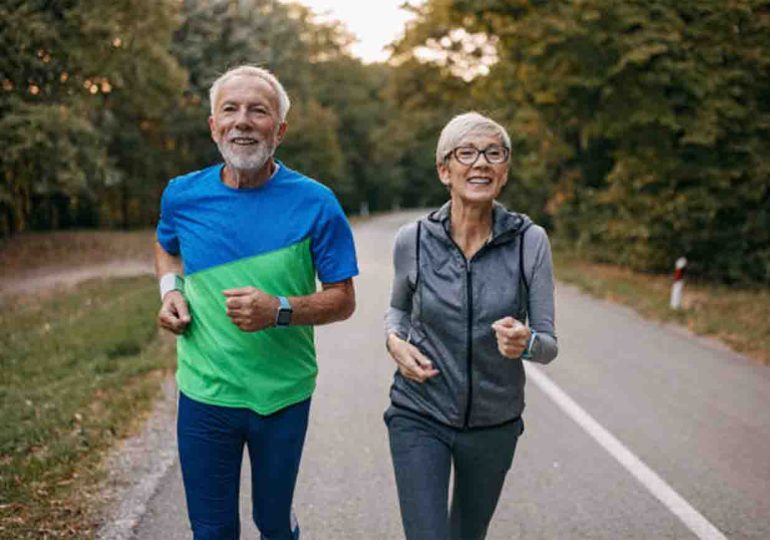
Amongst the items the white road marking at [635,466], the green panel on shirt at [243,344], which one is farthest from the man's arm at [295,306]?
the white road marking at [635,466]

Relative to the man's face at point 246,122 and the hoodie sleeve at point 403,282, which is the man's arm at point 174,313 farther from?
the hoodie sleeve at point 403,282

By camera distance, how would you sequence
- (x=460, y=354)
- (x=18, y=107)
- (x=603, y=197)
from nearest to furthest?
1. (x=460, y=354)
2. (x=18, y=107)
3. (x=603, y=197)

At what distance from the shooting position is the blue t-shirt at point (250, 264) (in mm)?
2787

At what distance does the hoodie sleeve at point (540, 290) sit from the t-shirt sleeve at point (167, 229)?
53.1 inches

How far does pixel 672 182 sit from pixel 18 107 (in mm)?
11942

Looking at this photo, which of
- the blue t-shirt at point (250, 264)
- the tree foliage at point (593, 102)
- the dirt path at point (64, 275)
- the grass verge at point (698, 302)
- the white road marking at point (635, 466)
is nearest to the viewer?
the blue t-shirt at point (250, 264)

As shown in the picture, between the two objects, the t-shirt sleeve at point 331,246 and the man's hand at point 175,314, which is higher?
the t-shirt sleeve at point 331,246

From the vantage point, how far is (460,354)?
2.75m

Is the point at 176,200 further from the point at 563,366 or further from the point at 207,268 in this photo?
the point at 563,366

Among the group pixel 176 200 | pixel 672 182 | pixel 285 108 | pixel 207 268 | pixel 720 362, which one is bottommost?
pixel 720 362

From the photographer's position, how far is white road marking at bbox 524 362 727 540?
13.9 ft

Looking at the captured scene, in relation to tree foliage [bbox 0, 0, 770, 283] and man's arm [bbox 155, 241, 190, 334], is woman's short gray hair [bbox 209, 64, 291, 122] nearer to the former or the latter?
man's arm [bbox 155, 241, 190, 334]

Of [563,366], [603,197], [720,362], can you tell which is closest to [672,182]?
[603,197]

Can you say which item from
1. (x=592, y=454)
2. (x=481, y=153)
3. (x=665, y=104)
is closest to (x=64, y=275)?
(x=665, y=104)
